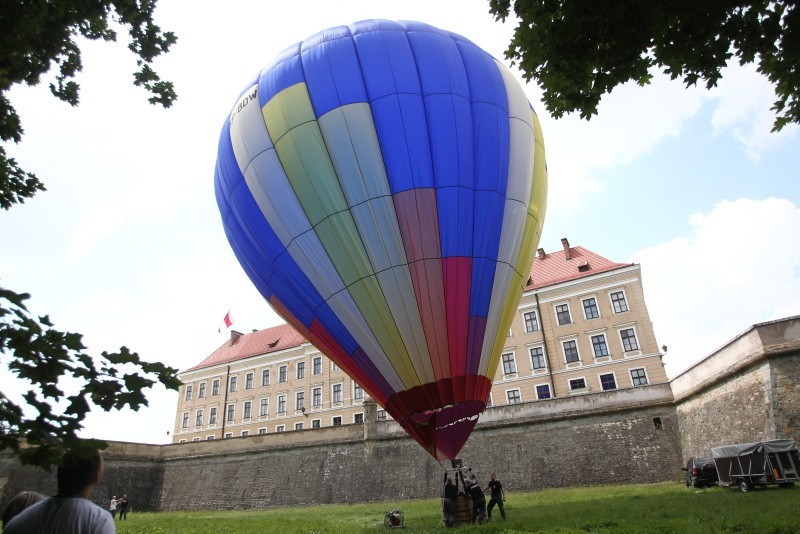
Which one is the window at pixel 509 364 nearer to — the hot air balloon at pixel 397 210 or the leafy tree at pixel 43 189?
the hot air balloon at pixel 397 210

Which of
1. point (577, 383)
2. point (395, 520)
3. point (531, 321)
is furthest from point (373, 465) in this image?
point (531, 321)

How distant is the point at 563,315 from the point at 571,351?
2571 millimetres

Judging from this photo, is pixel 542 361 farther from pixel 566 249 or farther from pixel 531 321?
pixel 566 249

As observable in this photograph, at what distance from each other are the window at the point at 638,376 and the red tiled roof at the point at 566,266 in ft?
22.5

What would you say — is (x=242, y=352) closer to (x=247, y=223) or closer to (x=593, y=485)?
(x=593, y=485)

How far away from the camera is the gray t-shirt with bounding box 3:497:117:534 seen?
2.52 m

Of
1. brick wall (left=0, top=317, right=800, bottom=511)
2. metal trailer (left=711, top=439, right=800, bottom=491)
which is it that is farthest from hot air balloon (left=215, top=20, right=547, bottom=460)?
brick wall (left=0, top=317, right=800, bottom=511)

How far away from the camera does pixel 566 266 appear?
3819 centimetres

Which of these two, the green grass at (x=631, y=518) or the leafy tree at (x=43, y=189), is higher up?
the leafy tree at (x=43, y=189)

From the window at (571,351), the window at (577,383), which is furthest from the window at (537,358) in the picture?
the window at (577,383)

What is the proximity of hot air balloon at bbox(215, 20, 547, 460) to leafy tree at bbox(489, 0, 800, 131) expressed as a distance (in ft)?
14.8

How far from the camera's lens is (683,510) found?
1017 centimetres

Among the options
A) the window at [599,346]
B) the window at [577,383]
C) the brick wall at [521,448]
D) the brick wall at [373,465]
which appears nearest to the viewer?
the brick wall at [521,448]

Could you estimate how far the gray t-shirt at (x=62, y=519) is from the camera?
2523 mm
